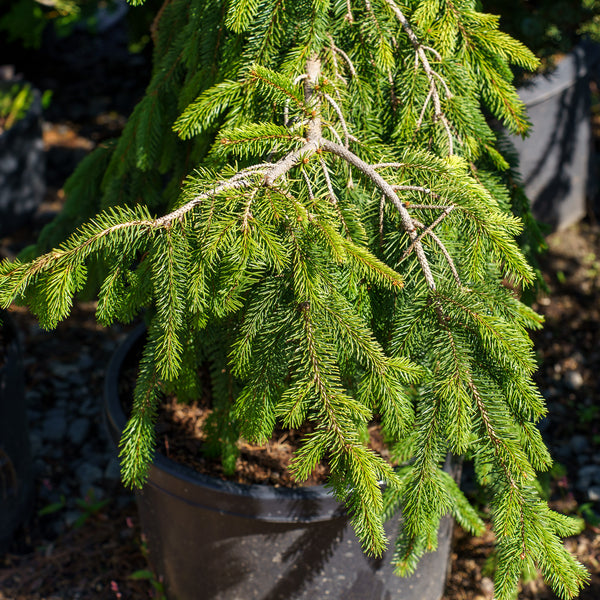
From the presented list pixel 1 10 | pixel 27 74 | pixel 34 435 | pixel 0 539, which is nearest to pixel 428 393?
pixel 0 539

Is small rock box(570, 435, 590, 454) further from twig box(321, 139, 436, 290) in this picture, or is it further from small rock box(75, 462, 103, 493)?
→ small rock box(75, 462, 103, 493)

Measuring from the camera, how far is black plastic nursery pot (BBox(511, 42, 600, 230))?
3732 millimetres

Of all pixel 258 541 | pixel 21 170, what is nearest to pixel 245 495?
pixel 258 541

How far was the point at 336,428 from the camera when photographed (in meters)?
1.20

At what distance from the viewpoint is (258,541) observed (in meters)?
1.89

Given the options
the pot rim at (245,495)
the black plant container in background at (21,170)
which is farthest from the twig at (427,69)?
the black plant container in background at (21,170)

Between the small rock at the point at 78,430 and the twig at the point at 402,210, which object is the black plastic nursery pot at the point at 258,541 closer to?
the twig at the point at 402,210

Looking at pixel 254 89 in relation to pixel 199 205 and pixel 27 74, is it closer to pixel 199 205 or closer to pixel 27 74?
pixel 199 205

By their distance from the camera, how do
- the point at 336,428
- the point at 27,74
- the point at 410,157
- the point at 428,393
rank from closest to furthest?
the point at 336,428, the point at 428,393, the point at 410,157, the point at 27,74

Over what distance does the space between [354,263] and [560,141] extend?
3.25 m

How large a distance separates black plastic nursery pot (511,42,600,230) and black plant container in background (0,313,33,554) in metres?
2.84

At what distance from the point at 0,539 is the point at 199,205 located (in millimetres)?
1984

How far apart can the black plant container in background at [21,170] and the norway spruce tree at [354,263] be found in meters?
3.18

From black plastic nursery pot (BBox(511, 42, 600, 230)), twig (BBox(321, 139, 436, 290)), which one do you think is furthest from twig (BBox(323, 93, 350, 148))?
black plastic nursery pot (BBox(511, 42, 600, 230))
